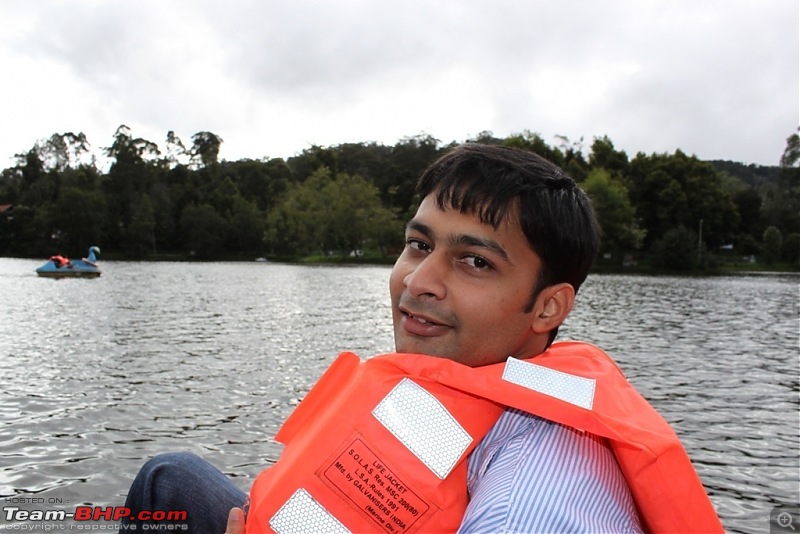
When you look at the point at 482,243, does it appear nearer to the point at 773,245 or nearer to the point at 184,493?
the point at 184,493

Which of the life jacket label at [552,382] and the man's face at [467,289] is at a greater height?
the man's face at [467,289]

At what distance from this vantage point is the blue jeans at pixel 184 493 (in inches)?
83.1

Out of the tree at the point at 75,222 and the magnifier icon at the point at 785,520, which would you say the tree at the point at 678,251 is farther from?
the tree at the point at 75,222

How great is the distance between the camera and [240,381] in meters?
9.85

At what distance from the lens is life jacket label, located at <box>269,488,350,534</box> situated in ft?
5.41

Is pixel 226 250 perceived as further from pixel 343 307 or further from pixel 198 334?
pixel 198 334

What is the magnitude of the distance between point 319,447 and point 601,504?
692mm

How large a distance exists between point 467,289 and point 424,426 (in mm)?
391

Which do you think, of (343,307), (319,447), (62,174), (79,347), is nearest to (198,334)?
(79,347)

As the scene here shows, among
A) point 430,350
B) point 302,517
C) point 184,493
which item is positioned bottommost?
point 184,493

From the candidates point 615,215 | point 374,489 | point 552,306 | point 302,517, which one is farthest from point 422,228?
point 615,215

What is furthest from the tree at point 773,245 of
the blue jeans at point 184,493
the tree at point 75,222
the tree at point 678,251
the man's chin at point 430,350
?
the tree at point 75,222

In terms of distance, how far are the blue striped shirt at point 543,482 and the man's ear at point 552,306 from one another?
35cm

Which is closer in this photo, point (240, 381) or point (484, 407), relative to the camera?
point (484, 407)
